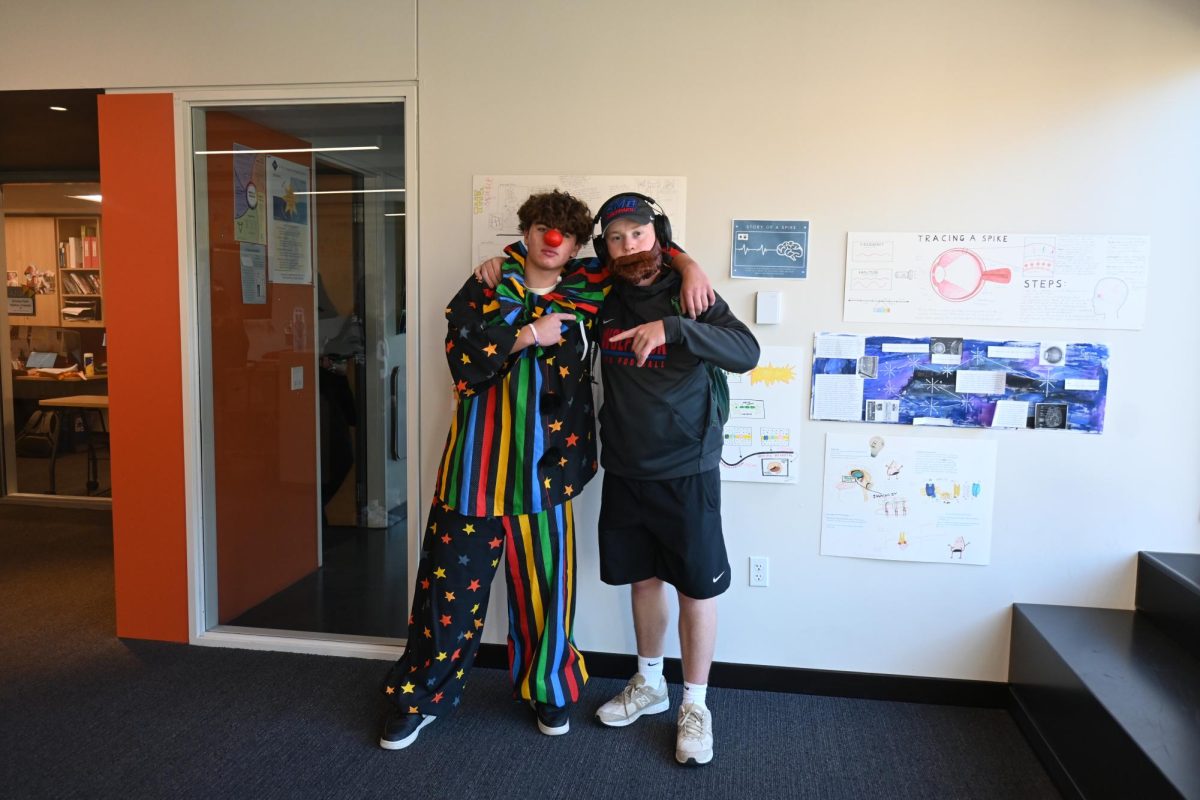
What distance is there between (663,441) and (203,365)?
1.87 meters

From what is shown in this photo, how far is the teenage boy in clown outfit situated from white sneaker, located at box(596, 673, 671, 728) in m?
0.15

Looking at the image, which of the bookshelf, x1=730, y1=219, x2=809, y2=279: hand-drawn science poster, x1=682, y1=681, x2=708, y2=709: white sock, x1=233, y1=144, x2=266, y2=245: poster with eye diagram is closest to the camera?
x1=682, y1=681, x2=708, y2=709: white sock

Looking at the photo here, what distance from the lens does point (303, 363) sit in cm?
309

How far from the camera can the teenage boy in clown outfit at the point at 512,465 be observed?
229 cm

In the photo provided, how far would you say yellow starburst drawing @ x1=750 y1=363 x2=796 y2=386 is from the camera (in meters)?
2.60

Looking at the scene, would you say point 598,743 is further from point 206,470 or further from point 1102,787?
point 206,470

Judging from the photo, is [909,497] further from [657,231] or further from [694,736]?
[657,231]

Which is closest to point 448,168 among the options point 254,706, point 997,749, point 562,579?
point 562,579

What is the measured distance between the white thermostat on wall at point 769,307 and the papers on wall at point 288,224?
172 centimetres

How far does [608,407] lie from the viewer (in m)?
2.39

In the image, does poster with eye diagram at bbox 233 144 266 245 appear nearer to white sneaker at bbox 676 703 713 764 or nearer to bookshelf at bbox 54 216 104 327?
white sneaker at bbox 676 703 713 764

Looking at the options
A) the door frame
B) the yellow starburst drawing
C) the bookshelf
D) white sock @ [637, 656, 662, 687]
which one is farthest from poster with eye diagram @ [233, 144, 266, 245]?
the bookshelf

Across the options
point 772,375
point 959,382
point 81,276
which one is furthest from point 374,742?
point 81,276

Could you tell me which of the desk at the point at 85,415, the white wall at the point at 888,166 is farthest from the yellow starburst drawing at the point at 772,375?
the desk at the point at 85,415
